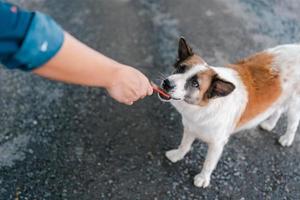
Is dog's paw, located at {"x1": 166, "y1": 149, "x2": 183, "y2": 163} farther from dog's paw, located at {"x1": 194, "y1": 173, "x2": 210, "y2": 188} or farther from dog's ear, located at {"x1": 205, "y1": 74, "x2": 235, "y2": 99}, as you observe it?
dog's ear, located at {"x1": 205, "y1": 74, "x2": 235, "y2": 99}

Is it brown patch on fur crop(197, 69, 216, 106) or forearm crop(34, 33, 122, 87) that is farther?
brown patch on fur crop(197, 69, 216, 106)

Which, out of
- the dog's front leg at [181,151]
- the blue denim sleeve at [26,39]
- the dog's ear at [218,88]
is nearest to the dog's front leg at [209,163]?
the dog's front leg at [181,151]

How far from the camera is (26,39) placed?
131 centimetres

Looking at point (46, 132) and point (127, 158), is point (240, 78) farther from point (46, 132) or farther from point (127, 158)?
point (46, 132)

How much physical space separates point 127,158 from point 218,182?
0.66 meters

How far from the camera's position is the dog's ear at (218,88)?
8.24 feet

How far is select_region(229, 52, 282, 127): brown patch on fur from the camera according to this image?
9.50 feet

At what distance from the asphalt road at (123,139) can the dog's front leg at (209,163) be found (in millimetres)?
57

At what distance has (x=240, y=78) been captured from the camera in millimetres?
2871

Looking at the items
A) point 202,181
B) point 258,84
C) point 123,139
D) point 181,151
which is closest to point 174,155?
point 181,151

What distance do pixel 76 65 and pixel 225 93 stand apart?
1302 millimetres

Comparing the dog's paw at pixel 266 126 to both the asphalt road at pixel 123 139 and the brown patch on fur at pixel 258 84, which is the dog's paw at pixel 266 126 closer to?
the asphalt road at pixel 123 139

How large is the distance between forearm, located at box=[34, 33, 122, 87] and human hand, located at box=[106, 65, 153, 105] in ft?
0.26

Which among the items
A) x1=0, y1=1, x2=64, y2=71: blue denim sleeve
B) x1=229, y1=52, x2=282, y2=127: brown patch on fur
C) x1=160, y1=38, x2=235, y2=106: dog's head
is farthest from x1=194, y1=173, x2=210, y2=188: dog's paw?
x1=0, y1=1, x2=64, y2=71: blue denim sleeve
